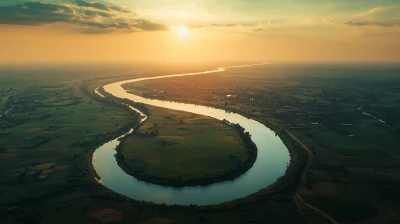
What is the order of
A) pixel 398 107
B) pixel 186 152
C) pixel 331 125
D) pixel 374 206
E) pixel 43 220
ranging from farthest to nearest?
pixel 398 107 < pixel 331 125 < pixel 186 152 < pixel 374 206 < pixel 43 220

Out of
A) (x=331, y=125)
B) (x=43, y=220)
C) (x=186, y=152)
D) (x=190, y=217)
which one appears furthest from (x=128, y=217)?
(x=331, y=125)

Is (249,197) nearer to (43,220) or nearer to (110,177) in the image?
(110,177)

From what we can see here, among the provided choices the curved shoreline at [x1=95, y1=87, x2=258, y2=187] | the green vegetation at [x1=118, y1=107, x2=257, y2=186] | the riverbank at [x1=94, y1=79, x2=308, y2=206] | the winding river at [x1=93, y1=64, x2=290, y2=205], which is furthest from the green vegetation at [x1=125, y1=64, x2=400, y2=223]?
the green vegetation at [x1=118, y1=107, x2=257, y2=186]

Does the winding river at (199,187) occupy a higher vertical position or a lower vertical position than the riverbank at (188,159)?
lower

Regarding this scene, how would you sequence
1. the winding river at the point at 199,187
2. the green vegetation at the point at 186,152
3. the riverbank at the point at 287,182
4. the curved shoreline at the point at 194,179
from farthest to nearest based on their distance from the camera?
the green vegetation at the point at 186,152 → the curved shoreline at the point at 194,179 → the winding river at the point at 199,187 → the riverbank at the point at 287,182

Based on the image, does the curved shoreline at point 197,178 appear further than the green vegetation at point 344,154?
Yes

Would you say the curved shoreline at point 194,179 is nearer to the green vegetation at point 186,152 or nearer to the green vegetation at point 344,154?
the green vegetation at point 186,152

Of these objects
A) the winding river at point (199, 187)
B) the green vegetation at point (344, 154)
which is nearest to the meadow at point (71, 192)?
the winding river at point (199, 187)

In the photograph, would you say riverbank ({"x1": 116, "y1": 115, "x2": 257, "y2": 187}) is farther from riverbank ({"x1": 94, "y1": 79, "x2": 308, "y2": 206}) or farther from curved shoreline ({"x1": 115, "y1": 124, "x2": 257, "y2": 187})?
riverbank ({"x1": 94, "y1": 79, "x2": 308, "y2": 206})
